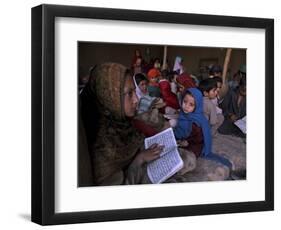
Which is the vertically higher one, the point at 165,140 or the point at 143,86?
the point at 143,86

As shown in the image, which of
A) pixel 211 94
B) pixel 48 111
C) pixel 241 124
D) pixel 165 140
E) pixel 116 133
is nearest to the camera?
pixel 48 111

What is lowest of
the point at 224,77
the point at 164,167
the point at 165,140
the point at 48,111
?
the point at 164,167

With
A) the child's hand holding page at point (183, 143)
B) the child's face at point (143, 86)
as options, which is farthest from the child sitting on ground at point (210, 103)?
the child's face at point (143, 86)

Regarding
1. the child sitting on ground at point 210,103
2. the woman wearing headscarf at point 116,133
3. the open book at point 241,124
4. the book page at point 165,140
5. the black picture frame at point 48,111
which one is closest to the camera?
the black picture frame at point 48,111

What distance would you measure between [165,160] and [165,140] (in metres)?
0.08

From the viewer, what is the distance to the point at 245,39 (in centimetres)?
381

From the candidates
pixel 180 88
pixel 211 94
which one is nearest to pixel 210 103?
pixel 211 94

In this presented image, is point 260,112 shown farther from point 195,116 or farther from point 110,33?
point 110,33

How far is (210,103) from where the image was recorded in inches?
147

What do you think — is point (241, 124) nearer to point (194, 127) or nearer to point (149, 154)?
point (194, 127)

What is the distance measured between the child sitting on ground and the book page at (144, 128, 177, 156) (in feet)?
0.60

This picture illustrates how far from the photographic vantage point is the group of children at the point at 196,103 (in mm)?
3605

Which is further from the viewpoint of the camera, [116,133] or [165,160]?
[165,160]

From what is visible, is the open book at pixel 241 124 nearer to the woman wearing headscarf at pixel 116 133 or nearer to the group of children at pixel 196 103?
the group of children at pixel 196 103
